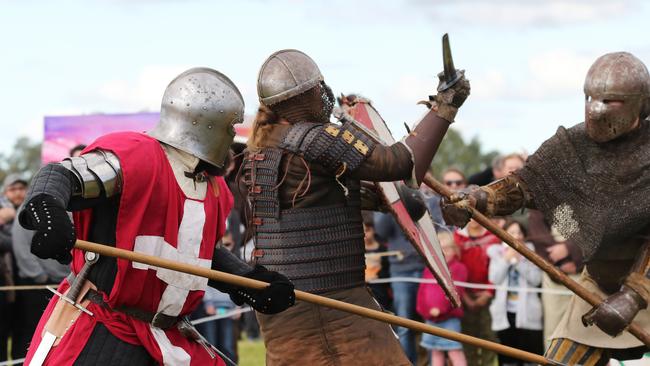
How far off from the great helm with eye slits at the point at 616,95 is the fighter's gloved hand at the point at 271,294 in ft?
6.57

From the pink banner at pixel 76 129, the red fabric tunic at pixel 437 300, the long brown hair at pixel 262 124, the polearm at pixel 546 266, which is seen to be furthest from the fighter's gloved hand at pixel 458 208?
the pink banner at pixel 76 129

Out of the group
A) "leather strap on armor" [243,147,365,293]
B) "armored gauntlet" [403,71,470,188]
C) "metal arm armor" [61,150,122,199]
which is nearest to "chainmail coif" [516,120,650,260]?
"armored gauntlet" [403,71,470,188]

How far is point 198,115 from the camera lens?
Answer: 4.72 m

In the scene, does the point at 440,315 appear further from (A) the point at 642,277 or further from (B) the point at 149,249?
(B) the point at 149,249

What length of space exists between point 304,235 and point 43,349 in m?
1.28

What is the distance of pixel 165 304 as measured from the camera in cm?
463

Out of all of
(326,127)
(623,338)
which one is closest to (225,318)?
(623,338)

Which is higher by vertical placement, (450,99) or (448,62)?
(448,62)

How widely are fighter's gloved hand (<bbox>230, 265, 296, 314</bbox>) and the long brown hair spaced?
0.76 m

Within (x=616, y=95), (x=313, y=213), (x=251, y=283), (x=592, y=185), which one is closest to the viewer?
(x=251, y=283)

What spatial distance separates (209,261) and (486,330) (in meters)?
5.59

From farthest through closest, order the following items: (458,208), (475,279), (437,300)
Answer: (475,279) < (437,300) < (458,208)

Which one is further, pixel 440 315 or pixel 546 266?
pixel 440 315

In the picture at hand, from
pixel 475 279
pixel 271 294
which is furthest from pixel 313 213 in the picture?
pixel 475 279
